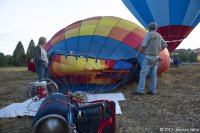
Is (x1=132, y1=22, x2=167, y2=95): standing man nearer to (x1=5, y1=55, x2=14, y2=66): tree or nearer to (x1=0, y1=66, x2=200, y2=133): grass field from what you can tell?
(x1=0, y1=66, x2=200, y2=133): grass field

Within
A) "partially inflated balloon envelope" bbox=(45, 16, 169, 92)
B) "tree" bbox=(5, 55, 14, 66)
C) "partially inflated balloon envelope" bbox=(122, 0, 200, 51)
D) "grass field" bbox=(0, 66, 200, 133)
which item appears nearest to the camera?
"grass field" bbox=(0, 66, 200, 133)

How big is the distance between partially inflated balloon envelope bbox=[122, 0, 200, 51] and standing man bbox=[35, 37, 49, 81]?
5169 mm

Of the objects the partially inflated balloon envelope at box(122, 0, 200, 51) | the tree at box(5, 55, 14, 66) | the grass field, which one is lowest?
the grass field

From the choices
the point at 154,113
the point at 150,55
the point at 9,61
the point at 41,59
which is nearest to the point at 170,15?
the point at 150,55

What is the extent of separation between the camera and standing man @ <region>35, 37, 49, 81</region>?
16.8ft

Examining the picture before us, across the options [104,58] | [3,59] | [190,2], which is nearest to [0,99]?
[104,58]

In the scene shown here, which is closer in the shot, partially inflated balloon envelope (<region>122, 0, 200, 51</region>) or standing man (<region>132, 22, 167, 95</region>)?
standing man (<region>132, 22, 167, 95</region>)

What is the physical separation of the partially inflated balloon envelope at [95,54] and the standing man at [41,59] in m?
0.13

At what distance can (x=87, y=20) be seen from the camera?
5863 millimetres

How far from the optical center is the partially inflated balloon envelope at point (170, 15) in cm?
966

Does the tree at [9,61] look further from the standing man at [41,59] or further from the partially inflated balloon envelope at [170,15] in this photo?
the standing man at [41,59]

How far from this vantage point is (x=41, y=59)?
16.8ft

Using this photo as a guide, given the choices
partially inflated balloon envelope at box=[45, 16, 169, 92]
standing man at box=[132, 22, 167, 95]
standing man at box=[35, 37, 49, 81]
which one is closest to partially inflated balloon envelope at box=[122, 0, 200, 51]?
partially inflated balloon envelope at box=[45, 16, 169, 92]

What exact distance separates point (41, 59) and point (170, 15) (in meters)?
6.01
